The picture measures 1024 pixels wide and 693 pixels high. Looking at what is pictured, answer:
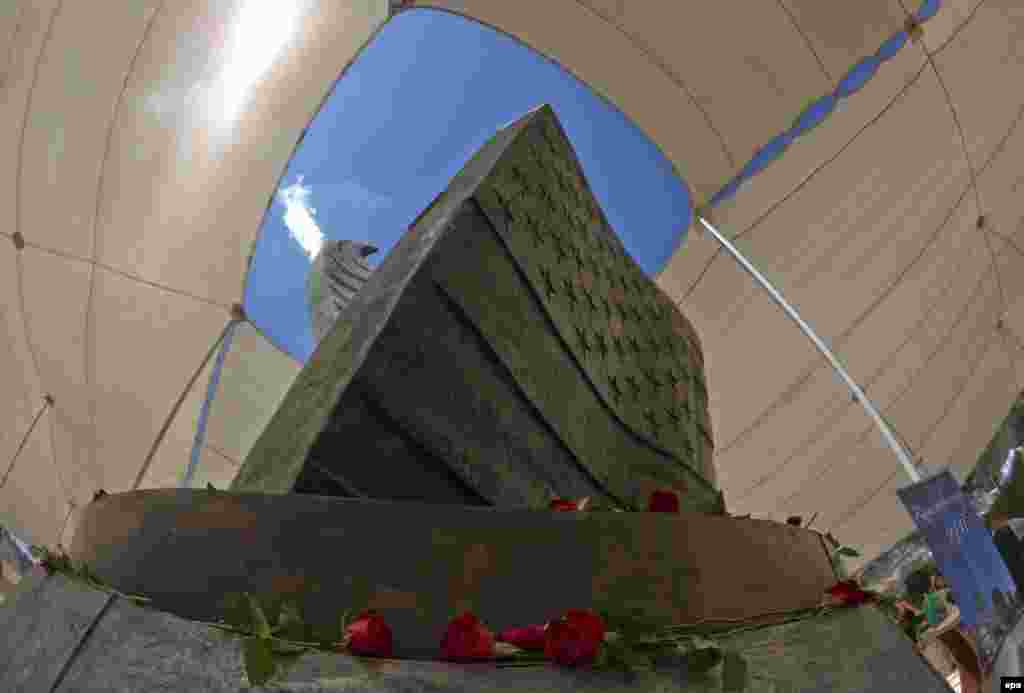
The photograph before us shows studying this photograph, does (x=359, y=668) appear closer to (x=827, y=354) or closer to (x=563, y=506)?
(x=563, y=506)

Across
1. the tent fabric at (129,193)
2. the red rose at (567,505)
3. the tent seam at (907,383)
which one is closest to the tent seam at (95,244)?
the tent fabric at (129,193)

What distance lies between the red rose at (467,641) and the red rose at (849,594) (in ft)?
2.84

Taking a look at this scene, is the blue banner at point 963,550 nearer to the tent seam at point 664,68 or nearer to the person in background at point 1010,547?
the person in background at point 1010,547

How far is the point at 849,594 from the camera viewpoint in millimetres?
1931

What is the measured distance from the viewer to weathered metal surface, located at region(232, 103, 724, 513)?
2225 mm

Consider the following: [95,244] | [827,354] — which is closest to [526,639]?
[827,354]

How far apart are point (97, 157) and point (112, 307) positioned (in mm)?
1250

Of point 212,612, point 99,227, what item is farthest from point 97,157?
point 212,612

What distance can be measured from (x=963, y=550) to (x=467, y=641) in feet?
13.5

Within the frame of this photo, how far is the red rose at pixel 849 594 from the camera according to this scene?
6.30 ft

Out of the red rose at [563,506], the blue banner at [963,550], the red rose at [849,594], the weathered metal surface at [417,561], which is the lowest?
the red rose at [849,594]

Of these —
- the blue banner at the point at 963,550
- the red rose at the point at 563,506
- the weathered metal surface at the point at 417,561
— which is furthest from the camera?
the blue banner at the point at 963,550

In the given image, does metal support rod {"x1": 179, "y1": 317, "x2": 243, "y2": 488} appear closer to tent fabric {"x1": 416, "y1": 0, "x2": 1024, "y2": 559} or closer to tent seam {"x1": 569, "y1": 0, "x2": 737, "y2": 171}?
tent fabric {"x1": 416, "y1": 0, "x2": 1024, "y2": 559}

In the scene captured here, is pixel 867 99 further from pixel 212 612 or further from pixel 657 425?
pixel 212 612
